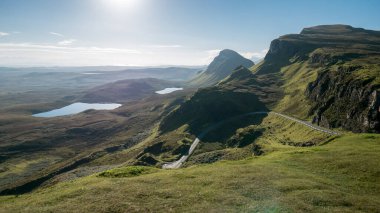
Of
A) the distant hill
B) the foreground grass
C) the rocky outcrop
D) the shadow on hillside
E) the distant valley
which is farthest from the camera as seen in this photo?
the shadow on hillside

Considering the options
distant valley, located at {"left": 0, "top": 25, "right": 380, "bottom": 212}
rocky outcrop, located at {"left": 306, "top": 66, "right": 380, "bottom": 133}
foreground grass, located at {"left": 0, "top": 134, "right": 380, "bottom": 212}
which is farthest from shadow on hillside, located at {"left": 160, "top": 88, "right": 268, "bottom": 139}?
foreground grass, located at {"left": 0, "top": 134, "right": 380, "bottom": 212}

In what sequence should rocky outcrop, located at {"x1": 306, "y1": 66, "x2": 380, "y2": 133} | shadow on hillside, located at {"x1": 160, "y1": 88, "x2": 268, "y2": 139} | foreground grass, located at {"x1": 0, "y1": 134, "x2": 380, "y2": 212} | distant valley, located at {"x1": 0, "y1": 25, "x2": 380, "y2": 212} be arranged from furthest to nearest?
shadow on hillside, located at {"x1": 160, "y1": 88, "x2": 268, "y2": 139}
rocky outcrop, located at {"x1": 306, "y1": 66, "x2": 380, "y2": 133}
distant valley, located at {"x1": 0, "y1": 25, "x2": 380, "y2": 212}
foreground grass, located at {"x1": 0, "y1": 134, "x2": 380, "y2": 212}

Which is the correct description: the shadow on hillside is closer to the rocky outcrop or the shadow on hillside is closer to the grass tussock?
the rocky outcrop

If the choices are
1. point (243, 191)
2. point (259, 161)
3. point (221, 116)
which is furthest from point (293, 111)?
point (243, 191)

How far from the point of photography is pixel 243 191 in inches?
1660

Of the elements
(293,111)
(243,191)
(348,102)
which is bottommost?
(293,111)

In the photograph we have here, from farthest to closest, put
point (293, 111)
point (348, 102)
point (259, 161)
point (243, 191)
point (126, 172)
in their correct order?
1. point (293, 111)
2. point (348, 102)
3. point (259, 161)
4. point (126, 172)
5. point (243, 191)

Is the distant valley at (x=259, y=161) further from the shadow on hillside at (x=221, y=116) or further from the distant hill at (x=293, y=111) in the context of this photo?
the shadow on hillside at (x=221, y=116)

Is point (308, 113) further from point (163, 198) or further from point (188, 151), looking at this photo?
point (163, 198)

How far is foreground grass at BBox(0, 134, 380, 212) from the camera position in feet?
122

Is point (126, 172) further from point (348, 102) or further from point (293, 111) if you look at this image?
point (293, 111)

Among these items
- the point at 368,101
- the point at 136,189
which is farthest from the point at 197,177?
the point at 368,101

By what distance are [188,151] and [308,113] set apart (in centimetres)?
5049

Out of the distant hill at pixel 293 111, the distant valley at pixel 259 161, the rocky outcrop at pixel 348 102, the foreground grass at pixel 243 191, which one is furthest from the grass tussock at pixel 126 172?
the rocky outcrop at pixel 348 102
